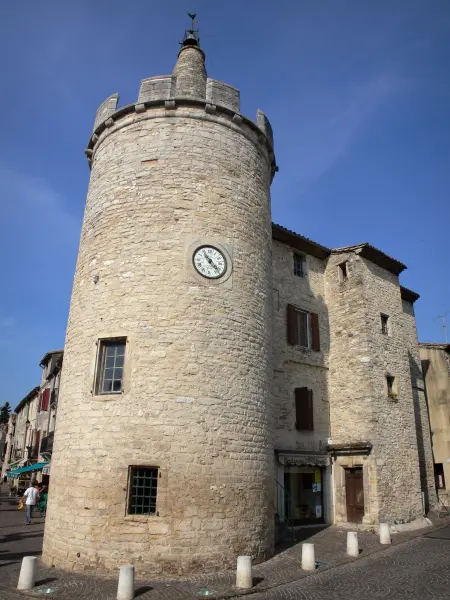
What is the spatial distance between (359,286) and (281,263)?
2970 millimetres

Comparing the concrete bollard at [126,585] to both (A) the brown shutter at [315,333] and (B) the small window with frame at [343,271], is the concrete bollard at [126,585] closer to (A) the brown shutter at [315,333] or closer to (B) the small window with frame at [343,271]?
(A) the brown shutter at [315,333]

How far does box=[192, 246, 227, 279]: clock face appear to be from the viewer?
33.0ft

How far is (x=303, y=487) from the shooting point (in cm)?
1509

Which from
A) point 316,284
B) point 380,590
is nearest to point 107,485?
point 380,590

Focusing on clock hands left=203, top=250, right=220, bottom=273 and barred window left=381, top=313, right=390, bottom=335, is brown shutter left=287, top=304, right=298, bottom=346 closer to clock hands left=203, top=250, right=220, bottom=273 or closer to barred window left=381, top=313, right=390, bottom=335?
barred window left=381, top=313, right=390, bottom=335

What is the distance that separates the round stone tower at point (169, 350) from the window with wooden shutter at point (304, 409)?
166 inches

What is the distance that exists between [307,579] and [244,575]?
5.01 feet

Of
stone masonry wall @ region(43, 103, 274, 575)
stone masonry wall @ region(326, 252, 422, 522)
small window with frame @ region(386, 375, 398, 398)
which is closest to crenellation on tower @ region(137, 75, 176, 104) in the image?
stone masonry wall @ region(43, 103, 274, 575)

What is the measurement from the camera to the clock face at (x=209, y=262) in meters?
10.0

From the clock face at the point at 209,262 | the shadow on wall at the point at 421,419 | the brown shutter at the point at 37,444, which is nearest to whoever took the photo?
the clock face at the point at 209,262

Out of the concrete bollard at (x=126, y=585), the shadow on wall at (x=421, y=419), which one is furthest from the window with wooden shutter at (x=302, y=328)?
the concrete bollard at (x=126, y=585)

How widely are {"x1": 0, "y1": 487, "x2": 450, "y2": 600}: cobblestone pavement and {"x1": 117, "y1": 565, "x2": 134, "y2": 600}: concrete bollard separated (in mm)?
255

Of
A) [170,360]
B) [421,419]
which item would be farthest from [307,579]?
[421,419]

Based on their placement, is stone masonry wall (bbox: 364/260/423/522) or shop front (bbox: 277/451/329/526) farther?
stone masonry wall (bbox: 364/260/423/522)
